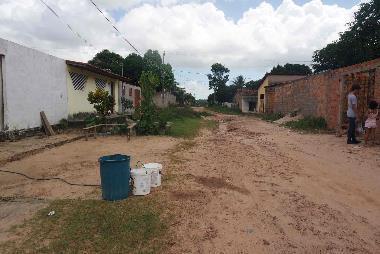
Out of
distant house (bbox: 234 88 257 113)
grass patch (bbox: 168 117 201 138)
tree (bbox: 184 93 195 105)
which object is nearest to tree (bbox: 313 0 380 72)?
distant house (bbox: 234 88 257 113)

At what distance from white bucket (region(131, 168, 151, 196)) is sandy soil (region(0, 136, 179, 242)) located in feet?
2.13

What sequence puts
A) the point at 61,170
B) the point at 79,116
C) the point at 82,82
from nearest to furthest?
the point at 61,170
the point at 79,116
the point at 82,82

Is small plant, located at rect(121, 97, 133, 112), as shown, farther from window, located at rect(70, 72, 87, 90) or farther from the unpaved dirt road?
the unpaved dirt road

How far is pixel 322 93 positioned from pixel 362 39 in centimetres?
2006

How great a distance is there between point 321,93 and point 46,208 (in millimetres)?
16889

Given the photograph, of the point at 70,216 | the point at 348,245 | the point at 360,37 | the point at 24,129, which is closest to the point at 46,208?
the point at 70,216

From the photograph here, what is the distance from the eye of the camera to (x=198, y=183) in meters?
6.70

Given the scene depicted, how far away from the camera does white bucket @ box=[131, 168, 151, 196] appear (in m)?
5.73

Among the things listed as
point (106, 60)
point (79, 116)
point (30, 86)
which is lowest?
point (79, 116)

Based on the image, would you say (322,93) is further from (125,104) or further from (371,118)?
(125,104)

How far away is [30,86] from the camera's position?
42.3 ft

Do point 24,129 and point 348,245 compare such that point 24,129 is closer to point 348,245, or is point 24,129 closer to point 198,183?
point 198,183

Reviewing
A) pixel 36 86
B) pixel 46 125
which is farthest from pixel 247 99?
pixel 36 86

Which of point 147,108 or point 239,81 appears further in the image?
point 239,81
